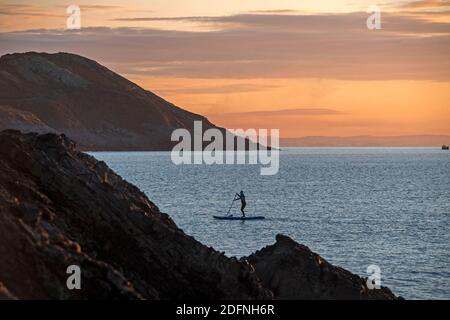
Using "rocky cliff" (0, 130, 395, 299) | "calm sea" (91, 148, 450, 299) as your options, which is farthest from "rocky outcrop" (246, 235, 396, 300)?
"calm sea" (91, 148, 450, 299)

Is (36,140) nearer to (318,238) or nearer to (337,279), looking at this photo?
(337,279)

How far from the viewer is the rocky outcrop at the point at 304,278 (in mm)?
34719

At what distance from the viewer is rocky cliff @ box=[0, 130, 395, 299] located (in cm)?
2511

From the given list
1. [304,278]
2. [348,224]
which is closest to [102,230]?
[304,278]

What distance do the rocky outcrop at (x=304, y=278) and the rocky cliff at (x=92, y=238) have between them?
280mm

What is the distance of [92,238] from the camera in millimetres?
29531

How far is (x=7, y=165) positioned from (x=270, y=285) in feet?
36.5

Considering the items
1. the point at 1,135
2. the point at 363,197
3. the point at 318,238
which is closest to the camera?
the point at 1,135

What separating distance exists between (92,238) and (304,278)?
30.7ft

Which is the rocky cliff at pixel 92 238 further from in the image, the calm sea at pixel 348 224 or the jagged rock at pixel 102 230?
the calm sea at pixel 348 224

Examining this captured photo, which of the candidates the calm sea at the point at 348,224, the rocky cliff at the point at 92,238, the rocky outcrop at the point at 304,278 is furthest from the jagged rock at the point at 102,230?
the calm sea at the point at 348,224
